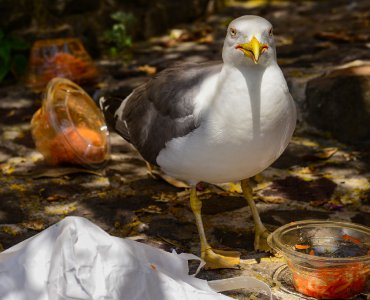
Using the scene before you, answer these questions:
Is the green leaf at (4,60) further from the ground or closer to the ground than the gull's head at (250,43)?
closer to the ground

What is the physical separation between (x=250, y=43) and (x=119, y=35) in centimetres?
429

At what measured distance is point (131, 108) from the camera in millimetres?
4305

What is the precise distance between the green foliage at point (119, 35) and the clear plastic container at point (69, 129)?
2217 millimetres

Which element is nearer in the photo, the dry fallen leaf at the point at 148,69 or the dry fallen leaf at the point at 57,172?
the dry fallen leaf at the point at 57,172

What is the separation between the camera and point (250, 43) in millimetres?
3381

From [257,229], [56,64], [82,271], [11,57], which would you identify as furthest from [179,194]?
[11,57]

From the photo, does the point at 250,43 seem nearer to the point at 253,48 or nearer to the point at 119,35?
the point at 253,48

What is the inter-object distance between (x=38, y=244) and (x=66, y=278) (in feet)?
0.80

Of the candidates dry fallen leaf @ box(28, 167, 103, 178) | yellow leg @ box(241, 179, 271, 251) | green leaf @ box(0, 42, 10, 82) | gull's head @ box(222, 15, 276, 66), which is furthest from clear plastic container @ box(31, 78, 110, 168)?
gull's head @ box(222, 15, 276, 66)

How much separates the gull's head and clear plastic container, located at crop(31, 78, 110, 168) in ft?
5.82

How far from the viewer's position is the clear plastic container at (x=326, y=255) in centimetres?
331

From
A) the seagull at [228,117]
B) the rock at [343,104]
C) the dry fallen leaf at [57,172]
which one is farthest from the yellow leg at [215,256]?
the rock at [343,104]

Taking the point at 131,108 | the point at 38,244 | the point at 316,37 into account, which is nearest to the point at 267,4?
the point at 316,37

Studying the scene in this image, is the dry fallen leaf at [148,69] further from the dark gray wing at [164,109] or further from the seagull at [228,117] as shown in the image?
the seagull at [228,117]
